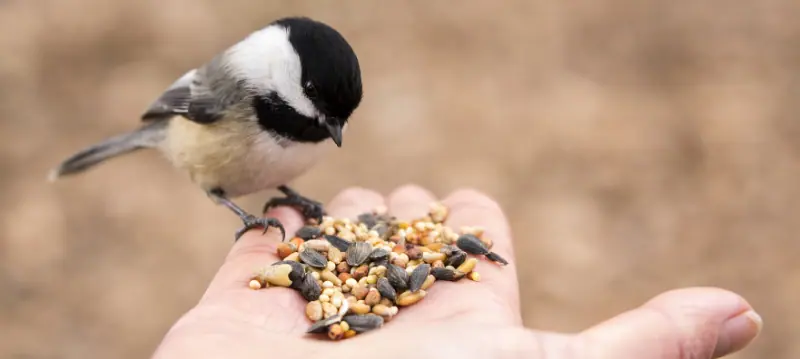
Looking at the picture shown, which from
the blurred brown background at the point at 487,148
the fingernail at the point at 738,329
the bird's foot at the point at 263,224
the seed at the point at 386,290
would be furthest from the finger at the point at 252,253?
the blurred brown background at the point at 487,148

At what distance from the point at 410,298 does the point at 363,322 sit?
104 mm

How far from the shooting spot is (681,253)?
2850mm

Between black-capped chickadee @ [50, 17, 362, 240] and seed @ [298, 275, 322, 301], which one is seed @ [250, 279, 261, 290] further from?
black-capped chickadee @ [50, 17, 362, 240]

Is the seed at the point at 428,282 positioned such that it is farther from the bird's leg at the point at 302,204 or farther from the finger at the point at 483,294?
the bird's leg at the point at 302,204

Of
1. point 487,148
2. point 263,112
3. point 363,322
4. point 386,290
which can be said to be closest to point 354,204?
point 263,112

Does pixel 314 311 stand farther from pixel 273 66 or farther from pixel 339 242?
pixel 273 66

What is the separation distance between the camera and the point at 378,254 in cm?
155

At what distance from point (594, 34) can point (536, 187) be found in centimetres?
107

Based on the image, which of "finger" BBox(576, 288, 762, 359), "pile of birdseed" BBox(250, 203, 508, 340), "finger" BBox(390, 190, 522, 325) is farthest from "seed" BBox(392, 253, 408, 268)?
"finger" BBox(576, 288, 762, 359)

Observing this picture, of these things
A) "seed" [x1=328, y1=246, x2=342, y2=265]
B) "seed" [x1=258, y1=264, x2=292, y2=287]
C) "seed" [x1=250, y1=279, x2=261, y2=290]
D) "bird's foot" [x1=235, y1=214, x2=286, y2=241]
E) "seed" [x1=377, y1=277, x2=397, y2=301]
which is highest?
"bird's foot" [x1=235, y1=214, x2=286, y2=241]

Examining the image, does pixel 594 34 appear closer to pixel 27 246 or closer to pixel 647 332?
pixel 27 246

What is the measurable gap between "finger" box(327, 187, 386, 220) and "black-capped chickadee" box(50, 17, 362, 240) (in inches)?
2.6

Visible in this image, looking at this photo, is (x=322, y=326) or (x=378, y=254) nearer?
(x=322, y=326)

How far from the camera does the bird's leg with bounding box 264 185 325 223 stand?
6.39 ft
